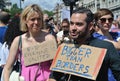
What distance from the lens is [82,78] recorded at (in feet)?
11.6

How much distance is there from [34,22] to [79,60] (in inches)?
37.5

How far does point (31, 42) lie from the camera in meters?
4.59

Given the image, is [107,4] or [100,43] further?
[107,4]

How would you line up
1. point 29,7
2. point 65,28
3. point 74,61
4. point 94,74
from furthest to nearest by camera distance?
1. point 65,28
2. point 29,7
3. point 74,61
4. point 94,74

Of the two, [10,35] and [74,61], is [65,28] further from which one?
[74,61]

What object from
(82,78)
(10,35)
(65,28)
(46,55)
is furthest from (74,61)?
(65,28)

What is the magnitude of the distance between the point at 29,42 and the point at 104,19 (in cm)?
107

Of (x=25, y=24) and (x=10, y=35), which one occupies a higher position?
(x=25, y=24)

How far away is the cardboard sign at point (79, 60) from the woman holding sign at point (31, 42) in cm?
72

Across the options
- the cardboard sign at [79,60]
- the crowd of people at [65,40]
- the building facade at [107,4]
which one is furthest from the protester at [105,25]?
the building facade at [107,4]

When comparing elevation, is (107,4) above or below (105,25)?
below

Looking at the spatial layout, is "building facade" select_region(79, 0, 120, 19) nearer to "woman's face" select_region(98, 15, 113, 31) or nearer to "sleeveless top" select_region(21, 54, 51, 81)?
"woman's face" select_region(98, 15, 113, 31)

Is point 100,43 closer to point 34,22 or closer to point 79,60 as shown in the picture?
point 79,60

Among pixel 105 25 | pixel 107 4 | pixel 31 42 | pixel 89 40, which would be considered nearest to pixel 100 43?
pixel 89 40
